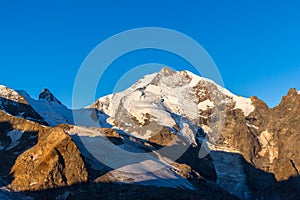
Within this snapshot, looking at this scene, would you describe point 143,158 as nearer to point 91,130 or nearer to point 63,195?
point 91,130

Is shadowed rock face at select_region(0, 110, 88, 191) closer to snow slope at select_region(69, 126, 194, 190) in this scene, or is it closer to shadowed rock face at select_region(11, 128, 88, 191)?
shadowed rock face at select_region(11, 128, 88, 191)

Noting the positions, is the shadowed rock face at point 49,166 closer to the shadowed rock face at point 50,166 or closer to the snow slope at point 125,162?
the shadowed rock face at point 50,166

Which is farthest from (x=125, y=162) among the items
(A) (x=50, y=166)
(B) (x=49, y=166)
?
(B) (x=49, y=166)

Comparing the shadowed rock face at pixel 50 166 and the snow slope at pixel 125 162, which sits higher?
the snow slope at pixel 125 162

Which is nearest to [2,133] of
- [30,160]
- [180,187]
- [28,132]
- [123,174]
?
[28,132]

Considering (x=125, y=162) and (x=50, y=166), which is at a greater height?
(x=125, y=162)

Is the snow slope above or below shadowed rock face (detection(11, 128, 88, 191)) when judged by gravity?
above

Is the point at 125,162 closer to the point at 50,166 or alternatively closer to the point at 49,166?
the point at 50,166

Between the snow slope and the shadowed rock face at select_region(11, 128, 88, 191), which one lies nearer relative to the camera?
Answer: the shadowed rock face at select_region(11, 128, 88, 191)

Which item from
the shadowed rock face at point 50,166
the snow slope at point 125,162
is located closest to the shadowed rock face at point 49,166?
the shadowed rock face at point 50,166

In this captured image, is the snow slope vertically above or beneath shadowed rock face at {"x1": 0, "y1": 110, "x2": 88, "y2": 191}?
above

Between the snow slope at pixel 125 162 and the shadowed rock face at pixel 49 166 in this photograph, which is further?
the snow slope at pixel 125 162

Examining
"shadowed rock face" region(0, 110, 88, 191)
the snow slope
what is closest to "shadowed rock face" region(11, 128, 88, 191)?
"shadowed rock face" region(0, 110, 88, 191)

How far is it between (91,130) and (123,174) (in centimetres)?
4999
